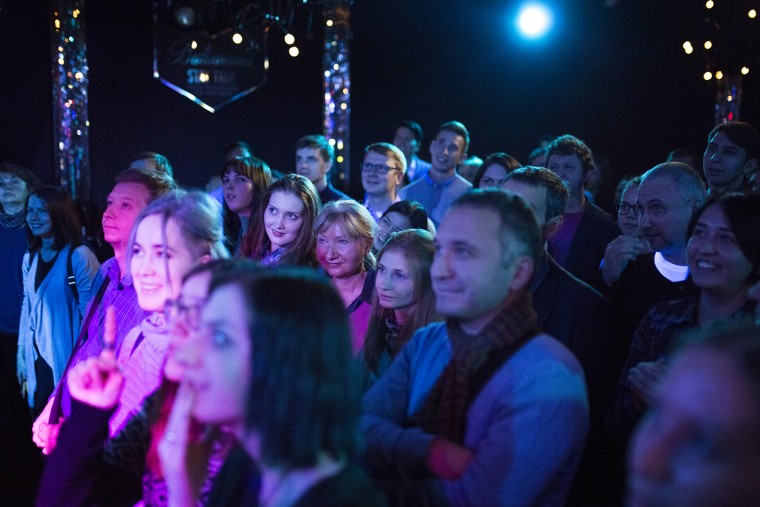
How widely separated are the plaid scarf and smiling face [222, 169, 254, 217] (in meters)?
3.07

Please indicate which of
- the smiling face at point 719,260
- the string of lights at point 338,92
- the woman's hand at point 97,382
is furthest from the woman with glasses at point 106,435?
the string of lights at point 338,92

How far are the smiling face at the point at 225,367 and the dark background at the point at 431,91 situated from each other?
6452 mm

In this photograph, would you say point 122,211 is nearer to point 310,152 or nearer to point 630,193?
point 630,193

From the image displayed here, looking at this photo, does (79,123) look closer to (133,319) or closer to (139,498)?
(133,319)

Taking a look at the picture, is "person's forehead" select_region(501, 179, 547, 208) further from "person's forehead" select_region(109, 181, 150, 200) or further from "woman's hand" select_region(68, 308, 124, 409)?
"woman's hand" select_region(68, 308, 124, 409)

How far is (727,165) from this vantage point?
4.11 meters

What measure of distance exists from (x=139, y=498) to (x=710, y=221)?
1822mm

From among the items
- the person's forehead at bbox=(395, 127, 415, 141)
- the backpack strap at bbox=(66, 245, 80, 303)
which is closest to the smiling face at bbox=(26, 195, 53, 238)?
the backpack strap at bbox=(66, 245, 80, 303)

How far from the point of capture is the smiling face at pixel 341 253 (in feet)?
10.6

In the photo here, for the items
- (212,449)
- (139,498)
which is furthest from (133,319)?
(212,449)

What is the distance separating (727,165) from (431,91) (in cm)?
440

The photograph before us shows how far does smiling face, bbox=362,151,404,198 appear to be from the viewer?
5.24 metres

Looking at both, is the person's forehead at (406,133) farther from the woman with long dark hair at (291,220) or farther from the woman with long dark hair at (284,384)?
the woman with long dark hair at (284,384)

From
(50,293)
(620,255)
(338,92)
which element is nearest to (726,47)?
(338,92)
